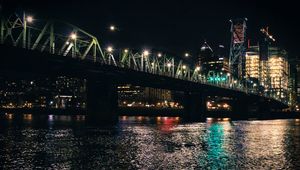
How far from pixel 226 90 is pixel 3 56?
90.1m

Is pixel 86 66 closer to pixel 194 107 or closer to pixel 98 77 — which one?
pixel 98 77

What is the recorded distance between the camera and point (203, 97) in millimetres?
118875

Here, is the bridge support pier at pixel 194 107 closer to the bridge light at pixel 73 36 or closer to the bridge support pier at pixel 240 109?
the bridge support pier at pixel 240 109

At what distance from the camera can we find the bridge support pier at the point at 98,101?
246 ft

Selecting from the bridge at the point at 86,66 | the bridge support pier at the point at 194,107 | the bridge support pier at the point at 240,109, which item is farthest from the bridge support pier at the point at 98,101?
the bridge support pier at the point at 240,109

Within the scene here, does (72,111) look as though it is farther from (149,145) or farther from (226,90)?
(149,145)

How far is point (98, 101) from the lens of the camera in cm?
7488

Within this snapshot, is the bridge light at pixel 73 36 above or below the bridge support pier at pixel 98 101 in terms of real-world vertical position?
above

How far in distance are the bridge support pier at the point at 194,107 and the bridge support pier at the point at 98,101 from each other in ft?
141

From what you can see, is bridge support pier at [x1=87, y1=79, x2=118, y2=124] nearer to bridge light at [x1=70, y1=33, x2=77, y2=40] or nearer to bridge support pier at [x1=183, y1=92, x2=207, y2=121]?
bridge light at [x1=70, y1=33, x2=77, y2=40]

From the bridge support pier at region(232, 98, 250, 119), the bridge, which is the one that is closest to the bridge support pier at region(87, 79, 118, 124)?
the bridge

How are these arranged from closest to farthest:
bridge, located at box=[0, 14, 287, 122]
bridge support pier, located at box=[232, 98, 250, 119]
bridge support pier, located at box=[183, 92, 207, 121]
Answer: bridge, located at box=[0, 14, 287, 122], bridge support pier, located at box=[183, 92, 207, 121], bridge support pier, located at box=[232, 98, 250, 119]

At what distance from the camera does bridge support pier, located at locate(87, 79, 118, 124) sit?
7500cm

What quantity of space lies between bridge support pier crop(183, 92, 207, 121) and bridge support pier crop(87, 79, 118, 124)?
42.9 metres
